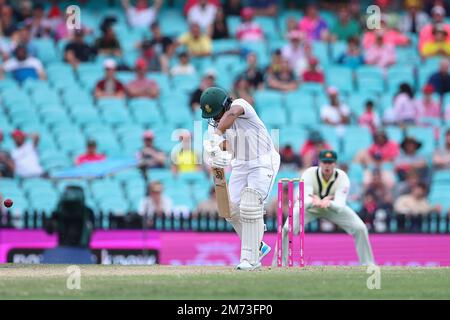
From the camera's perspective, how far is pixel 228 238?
21.7m

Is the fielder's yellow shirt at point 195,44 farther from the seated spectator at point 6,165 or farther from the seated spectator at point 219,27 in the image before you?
the seated spectator at point 6,165

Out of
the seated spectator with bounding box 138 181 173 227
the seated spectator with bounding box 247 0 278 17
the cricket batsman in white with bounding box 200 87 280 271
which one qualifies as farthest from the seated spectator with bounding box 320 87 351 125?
the cricket batsman in white with bounding box 200 87 280 271

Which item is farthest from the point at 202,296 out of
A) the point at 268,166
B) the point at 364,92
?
the point at 364,92

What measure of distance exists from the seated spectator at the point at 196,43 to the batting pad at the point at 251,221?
1212cm

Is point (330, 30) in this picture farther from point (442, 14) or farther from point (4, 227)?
point (4, 227)

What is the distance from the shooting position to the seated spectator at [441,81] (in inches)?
1070

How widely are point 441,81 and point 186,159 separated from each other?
5656mm

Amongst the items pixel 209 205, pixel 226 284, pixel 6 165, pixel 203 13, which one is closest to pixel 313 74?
pixel 203 13

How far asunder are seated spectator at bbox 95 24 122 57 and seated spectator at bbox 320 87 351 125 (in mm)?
4169

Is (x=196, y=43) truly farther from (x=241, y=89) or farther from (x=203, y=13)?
(x=241, y=89)

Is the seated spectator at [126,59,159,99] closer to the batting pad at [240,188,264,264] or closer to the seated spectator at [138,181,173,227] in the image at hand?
the seated spectator at [138,181,173,227]

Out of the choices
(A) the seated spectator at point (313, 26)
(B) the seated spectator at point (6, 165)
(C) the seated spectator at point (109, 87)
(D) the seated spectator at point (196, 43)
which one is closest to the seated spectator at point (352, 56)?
(A) the seated spectator at point (313, 26)
